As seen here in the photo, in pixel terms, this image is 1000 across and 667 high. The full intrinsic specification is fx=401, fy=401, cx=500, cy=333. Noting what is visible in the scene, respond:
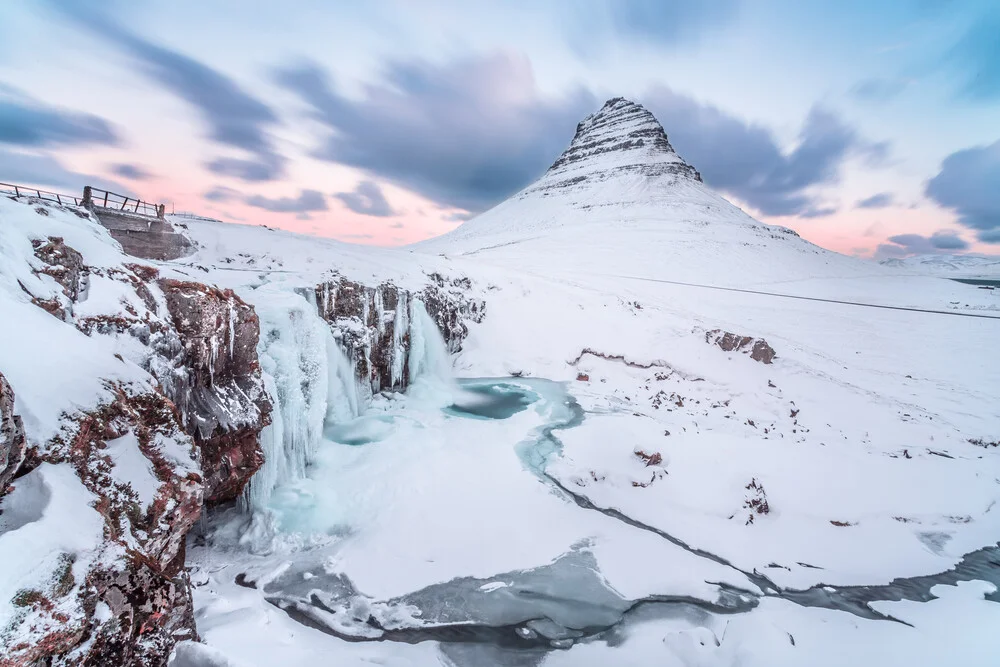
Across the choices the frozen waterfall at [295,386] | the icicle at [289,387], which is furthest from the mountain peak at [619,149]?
the icicle at [289,387]

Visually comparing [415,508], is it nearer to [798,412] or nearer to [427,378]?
[427,378]

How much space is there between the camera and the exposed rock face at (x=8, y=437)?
124 inches

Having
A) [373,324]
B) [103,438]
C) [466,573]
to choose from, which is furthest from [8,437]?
[373,324]

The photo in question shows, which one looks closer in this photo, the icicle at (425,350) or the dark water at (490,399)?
the dark water at (490,399)

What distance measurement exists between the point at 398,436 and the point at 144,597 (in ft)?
27.9

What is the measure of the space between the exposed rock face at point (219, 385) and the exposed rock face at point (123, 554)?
154 centimetres

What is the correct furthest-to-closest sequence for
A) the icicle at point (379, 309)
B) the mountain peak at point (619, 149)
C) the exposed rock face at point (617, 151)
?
the mountain peak at point (619, 149) → the exposed rock face at point (617, 151) → the icicle at point (379, 309)

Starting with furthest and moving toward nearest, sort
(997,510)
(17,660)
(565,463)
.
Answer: (565,463), (997,510), (17,660)

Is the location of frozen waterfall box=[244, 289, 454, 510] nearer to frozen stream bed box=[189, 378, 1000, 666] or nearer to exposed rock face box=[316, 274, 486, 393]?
exposed rock face box=[316, 274, 486, 393]

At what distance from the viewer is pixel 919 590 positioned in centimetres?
710

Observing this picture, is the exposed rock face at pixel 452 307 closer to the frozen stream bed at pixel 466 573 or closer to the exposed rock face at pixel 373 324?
the exposed rock face at pixel 373 324

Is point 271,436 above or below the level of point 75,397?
below

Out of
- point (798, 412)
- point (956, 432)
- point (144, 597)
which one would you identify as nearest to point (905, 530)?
point (798, 412)

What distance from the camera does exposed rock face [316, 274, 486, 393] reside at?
44.6 ft
